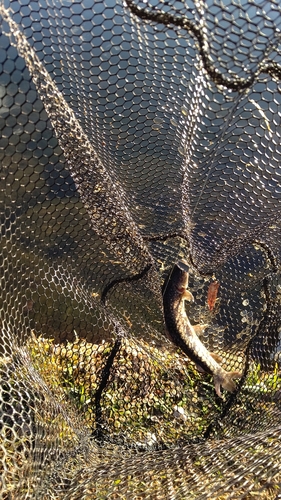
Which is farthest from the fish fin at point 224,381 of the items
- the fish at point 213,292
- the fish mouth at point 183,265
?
the fish mouth at point 183,265

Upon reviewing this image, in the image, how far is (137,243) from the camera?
11.9 feet

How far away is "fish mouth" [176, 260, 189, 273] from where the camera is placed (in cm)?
378

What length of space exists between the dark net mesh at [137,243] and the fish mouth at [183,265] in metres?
0.07

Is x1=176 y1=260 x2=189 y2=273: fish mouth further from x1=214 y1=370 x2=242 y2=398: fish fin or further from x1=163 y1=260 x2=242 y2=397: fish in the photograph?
x1=214 y1=370 x2=242 y2=398: fish fin

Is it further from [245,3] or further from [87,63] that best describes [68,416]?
Answer: [245,3]

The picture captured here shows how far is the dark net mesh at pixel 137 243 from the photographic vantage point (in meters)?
2.29

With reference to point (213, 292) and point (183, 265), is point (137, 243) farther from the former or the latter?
point (213, 292)

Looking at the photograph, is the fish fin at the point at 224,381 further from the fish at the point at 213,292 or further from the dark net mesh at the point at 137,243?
the fish at the point at 213,292

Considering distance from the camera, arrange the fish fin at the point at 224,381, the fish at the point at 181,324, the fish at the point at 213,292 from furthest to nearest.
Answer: the fish at the point at 213,292 < the fish at the point at 181,324 < the fish fin at the point at 224,381

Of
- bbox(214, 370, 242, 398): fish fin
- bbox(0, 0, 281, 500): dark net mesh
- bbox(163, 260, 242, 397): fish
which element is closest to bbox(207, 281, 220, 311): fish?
bbox(0, 0, 281, 500): dark net mesh

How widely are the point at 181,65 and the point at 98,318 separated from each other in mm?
2017

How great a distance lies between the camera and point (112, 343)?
369 centimetres

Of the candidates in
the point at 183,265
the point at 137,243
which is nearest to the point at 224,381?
the point at 183,265

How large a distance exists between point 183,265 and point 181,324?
1.62 ft
